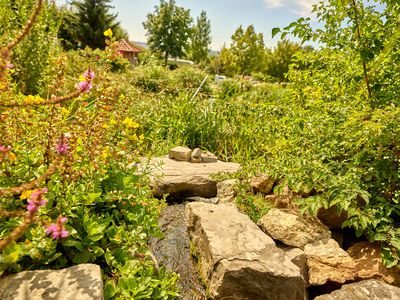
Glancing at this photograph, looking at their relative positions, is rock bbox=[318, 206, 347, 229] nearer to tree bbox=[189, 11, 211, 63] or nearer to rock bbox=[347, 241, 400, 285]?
rock bbox=[347, 241, 400, 285]

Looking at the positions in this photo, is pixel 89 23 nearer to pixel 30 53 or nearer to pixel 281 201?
pixel 30 53

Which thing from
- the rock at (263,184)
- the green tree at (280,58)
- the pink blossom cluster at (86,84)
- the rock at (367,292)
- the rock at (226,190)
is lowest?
the rock at (367,292)

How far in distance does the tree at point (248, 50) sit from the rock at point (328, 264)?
20.6 meters

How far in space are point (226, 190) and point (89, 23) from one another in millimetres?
28925

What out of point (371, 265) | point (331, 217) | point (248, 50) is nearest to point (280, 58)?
point (248, 50)

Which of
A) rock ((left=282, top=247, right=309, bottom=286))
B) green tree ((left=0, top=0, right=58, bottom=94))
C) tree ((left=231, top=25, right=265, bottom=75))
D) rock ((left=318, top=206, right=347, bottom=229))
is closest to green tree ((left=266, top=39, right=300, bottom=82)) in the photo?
tree ((left=231, top=25, right=265, bottom=75))

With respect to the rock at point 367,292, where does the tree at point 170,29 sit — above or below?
above

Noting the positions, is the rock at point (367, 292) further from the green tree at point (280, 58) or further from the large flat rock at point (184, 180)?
the green tree at point (280, 58)

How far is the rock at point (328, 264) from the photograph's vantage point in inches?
97.3

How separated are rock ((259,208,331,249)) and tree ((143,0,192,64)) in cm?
3306

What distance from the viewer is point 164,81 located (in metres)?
12.1

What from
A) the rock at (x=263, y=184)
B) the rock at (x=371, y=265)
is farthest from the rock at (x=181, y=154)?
the rock at (x=371, y=265)

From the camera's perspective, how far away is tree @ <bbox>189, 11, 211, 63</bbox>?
34.4 meters

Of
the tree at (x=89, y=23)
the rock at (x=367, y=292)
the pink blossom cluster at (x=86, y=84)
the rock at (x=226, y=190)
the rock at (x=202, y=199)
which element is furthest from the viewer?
the tree at (x=89, y=23)
